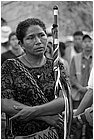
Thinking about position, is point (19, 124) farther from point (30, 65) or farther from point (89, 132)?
point (89, 132)

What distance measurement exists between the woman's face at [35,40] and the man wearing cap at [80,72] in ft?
8.35

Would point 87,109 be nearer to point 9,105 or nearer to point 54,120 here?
point 54,120

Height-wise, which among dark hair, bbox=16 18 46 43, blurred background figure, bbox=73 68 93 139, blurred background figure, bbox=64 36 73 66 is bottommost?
blurred background figure, bbox=73 68 93 139

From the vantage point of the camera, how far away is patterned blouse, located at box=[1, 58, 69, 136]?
2787mm

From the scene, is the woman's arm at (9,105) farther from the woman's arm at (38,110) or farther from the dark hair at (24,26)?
the dark hair at (24,26)

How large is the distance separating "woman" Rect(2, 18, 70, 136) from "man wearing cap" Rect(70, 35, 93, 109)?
254 cm

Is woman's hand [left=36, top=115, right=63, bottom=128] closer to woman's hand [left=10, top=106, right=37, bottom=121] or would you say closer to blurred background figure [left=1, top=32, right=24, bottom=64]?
woman's hand [left=10, top=106, right=37, bottom=121]

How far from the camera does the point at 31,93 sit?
2789mm

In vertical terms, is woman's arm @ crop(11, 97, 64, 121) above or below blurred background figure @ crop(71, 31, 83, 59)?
below

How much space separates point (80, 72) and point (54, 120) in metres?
2.77

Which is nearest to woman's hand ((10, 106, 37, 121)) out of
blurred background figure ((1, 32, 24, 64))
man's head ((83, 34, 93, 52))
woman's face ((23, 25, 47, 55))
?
woman's face ((23, 25, 47, 55))

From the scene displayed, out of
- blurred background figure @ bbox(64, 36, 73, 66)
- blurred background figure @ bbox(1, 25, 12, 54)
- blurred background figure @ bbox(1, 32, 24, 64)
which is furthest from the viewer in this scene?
blurred background figure @ bbox(64, 36, 73, 66)

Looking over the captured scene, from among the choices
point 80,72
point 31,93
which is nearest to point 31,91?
point 31,93

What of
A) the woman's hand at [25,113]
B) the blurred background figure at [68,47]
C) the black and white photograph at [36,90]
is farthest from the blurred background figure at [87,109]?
the blurred background figure at [68,47]
